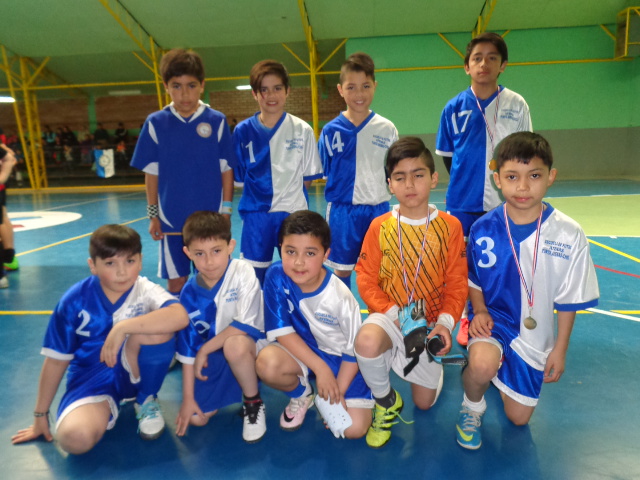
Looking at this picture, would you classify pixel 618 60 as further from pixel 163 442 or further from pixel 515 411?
pixel 163 442

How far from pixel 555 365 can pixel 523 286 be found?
374 mm

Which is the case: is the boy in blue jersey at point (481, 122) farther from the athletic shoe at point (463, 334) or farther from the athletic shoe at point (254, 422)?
the athletic shoe at point (254, 422)

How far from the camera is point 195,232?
2.17 m

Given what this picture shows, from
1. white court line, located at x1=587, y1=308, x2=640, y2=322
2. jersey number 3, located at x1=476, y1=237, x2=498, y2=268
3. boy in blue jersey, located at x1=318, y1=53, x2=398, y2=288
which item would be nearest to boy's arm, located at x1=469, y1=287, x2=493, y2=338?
jersey number 3, located at x1=476, y1=237, x2=498, y2=268

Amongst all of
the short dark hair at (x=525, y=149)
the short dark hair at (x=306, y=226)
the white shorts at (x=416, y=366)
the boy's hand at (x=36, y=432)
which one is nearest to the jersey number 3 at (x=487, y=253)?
the short dark hair at (x=525, y=149)

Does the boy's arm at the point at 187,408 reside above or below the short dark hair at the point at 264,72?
below

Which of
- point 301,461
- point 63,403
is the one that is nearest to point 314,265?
point 301,461

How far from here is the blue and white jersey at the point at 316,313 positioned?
213cm

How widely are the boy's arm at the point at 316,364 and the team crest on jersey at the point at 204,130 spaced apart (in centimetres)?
142

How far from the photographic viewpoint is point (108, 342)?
196 cm

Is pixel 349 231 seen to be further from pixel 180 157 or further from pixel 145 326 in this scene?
pixel 145 326

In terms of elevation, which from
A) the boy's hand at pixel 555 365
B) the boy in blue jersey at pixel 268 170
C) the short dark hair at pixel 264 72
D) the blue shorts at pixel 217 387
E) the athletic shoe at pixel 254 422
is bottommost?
the athletic shoe at pixel 254 422

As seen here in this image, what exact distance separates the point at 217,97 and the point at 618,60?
14.0 metres

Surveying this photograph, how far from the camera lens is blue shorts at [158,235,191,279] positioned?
2918 millimetres
